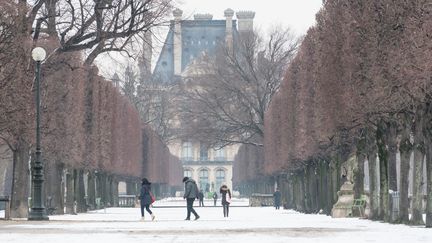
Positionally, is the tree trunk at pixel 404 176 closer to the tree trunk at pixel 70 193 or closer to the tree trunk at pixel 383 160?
the tree trunk at pixel 383 160

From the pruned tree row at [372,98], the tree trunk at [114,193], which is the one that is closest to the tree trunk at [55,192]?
the pruned tree row at [372,98]

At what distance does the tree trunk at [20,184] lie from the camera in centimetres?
4162

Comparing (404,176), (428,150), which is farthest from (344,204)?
(428,150)

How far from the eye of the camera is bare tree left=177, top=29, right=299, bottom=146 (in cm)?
7856

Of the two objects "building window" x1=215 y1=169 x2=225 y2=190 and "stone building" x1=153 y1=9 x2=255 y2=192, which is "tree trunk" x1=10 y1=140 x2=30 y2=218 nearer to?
"stone building" x1=153 y1=9 x2=255 y2=192

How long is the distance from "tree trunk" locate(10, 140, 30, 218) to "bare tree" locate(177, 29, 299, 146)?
36851 mm

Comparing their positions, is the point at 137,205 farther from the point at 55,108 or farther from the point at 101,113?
the point at 55,108

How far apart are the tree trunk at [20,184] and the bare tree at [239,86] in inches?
1451

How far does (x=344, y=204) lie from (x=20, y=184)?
12470 mm

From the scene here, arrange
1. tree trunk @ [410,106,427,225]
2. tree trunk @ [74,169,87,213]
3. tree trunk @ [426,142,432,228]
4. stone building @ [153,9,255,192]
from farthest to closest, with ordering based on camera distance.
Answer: stone building @ [153,9,255,192], tree trunk @ [74,169,87,213], tree trunk @ [410,106,427,225], tree trunk @ [426,142,432,228]

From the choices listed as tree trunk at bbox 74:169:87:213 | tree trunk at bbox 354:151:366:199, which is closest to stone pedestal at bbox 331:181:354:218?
tree trunk at bbox 354:151:366:199

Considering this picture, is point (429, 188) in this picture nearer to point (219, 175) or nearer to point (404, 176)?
point (404, 176)

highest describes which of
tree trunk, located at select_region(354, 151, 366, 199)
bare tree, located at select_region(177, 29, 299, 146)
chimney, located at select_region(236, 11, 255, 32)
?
chimney, located at select_region(236, 11, 255, 32)

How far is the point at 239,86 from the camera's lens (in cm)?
7900
